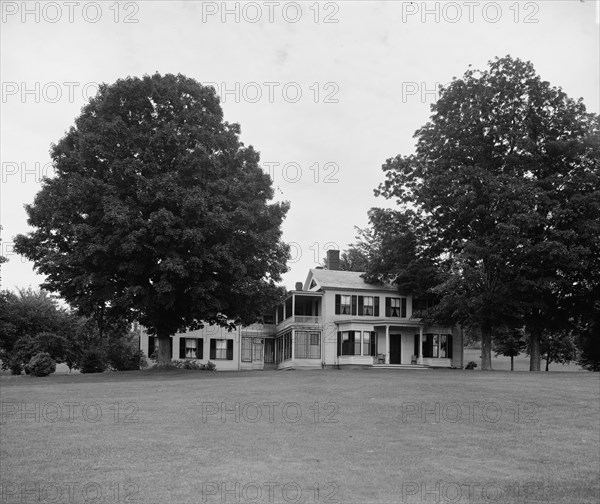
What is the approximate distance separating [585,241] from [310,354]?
20.3m

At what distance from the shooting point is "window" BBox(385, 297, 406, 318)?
49875mm

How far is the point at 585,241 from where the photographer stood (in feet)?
125

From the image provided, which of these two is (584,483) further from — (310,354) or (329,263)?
(329,263)

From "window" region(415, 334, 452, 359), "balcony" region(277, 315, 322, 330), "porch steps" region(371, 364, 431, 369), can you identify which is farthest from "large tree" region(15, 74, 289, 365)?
"window" region(415, 334, 452, 359)

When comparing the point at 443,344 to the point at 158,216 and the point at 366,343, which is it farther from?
the point at 158,216

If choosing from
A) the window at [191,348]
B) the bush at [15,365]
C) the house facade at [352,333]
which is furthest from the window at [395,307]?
the bush at [15,365]

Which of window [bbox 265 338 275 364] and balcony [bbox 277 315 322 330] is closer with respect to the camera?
balcony [bbox 277 315 322 330]

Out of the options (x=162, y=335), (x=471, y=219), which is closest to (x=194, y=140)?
(x=162, y=335)

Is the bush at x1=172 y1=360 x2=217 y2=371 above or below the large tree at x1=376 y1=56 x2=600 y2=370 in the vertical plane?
below

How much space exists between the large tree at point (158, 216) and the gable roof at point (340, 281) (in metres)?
11.1

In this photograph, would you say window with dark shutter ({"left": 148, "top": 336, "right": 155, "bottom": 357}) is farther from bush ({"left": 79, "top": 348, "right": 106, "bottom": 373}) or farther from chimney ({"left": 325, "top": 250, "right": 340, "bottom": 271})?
chimney ({"left": 325, "top": 250, "right": 340, "bottom": 271})

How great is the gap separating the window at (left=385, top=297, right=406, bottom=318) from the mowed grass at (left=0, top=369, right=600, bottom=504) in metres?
26.4

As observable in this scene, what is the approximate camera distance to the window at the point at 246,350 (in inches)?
2152

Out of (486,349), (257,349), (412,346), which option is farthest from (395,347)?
(257,349)
